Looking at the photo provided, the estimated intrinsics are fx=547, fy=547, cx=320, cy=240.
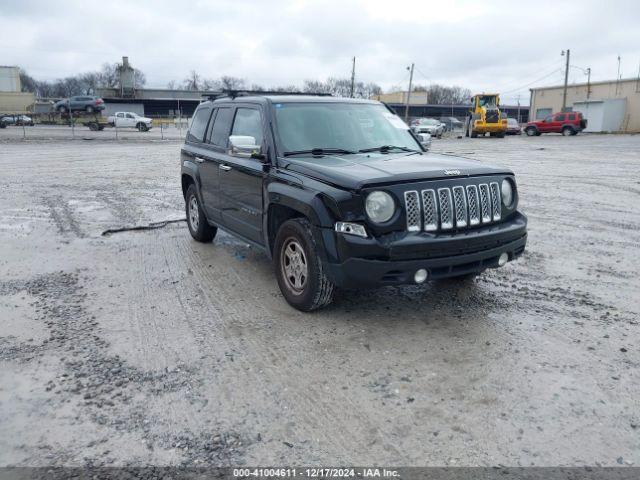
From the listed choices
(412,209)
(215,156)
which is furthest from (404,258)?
(215,156)

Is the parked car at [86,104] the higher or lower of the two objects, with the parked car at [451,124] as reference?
higher

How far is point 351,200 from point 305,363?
1.29 metres

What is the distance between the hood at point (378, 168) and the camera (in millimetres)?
4320

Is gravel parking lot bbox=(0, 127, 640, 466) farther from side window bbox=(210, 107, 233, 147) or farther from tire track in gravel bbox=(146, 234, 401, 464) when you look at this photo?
side window bbox=(210, 107, 233, 147)

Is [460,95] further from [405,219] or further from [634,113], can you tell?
[405,219]

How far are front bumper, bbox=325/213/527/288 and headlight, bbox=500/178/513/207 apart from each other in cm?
60

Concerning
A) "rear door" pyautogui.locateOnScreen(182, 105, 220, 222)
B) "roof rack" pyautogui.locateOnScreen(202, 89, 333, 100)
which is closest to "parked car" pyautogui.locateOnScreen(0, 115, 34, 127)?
"rear door" pyautogui.locateOnScreen(182, 105, 220, 222)

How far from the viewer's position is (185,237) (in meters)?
8.01

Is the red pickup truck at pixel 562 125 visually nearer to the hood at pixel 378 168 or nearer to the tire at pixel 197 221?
the tire at pixel 197 221

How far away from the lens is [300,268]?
4863 mm

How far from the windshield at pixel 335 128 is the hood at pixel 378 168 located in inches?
11.4

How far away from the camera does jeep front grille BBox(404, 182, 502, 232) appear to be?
4.32 m

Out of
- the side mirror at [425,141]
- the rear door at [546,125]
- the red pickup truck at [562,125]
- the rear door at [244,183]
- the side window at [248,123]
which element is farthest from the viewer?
the rear door at [546,125]

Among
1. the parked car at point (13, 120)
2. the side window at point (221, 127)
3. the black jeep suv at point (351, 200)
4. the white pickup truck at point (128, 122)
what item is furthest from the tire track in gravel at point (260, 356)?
the parked car at point (13, 120)
